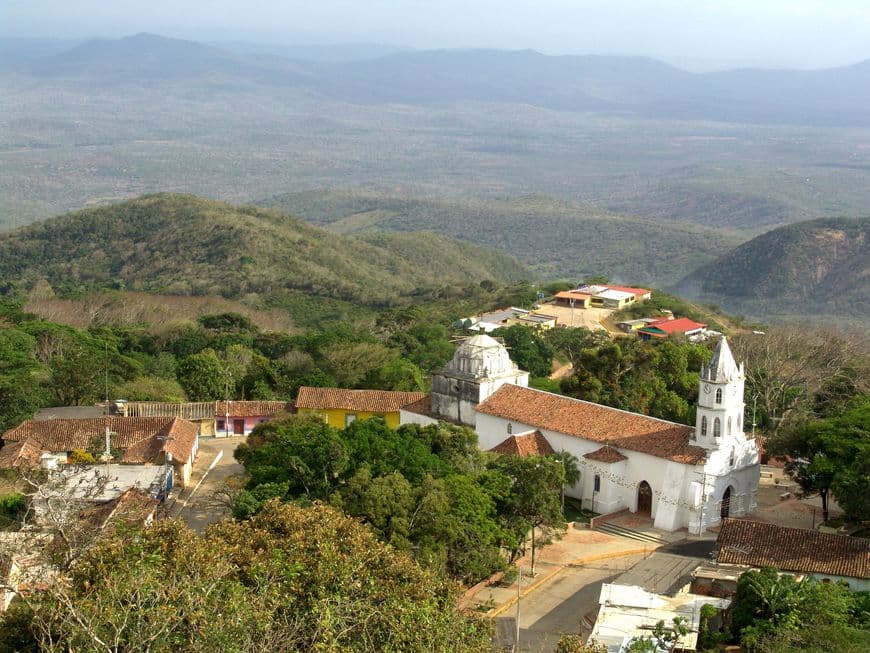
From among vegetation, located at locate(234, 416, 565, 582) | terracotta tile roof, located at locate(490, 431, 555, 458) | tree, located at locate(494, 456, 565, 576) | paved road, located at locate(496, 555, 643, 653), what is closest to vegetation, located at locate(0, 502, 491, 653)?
vegetation, located at locate(234, 416, 565, 582)

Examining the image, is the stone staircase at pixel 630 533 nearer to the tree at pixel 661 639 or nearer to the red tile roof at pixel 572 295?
the tree at pixel 661 639

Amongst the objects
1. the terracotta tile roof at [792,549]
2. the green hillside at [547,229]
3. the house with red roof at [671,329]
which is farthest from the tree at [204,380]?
the green hillside at [547,229]

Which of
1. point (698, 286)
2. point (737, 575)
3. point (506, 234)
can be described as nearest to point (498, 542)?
Result: point (737, 575)

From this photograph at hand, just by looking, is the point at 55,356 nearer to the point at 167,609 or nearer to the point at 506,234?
the point at 167,609

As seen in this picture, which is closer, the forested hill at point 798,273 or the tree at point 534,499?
the tree at point 534,499

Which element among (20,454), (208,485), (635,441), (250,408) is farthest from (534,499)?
(20,454)

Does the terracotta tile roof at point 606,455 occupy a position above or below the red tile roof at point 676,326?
above

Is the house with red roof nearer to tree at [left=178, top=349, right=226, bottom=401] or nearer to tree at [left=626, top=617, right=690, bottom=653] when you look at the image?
tree at [left=178, top=349, right=226, bottom=401]

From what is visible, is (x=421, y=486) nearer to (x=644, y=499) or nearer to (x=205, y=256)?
(x=644, y=499)
